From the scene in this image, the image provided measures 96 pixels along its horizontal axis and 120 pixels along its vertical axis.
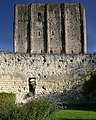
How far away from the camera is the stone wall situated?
2914cm

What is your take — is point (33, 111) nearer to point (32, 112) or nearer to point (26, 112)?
point (32, 112)

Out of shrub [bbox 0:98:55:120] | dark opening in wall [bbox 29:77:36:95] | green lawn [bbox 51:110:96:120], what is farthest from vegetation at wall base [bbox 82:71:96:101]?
shrub [bbox 0:98:55:120]

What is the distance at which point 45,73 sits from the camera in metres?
29.4

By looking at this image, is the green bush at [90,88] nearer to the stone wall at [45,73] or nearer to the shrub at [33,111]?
the stone wall at [45,73]

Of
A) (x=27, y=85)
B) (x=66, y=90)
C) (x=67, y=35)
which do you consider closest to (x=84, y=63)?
(x=66, y=90)

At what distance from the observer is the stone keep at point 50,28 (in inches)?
2180

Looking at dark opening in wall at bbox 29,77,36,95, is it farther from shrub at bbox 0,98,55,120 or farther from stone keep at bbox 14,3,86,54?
stone keep at bbox 14,3,86,54

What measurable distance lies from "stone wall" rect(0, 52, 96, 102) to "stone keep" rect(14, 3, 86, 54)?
995 inches

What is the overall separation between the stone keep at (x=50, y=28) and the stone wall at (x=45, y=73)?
25284 mm

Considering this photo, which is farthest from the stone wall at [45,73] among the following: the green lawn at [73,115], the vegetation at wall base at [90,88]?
the green lawn at [73,115]

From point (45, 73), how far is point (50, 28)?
2740cm

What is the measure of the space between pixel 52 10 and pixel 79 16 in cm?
403

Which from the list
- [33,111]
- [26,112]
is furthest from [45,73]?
[26,112]

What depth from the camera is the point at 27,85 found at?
96.4 ft
